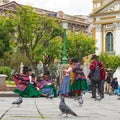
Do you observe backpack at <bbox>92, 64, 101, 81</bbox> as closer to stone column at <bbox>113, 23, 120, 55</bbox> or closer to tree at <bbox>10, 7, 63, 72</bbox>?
tree at <bbox>10, 7, 63, 72</bbox>

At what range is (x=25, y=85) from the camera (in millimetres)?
17703

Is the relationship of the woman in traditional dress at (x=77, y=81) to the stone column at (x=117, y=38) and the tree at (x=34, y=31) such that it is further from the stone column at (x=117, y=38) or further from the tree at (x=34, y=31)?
the stone column at (x=117, y=38)

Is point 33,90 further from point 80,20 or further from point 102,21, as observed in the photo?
point 80,20

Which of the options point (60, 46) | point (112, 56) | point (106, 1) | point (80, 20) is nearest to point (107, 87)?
point (60, 46)

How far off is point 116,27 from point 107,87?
27.9m

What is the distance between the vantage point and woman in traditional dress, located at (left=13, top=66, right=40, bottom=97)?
55.3ft

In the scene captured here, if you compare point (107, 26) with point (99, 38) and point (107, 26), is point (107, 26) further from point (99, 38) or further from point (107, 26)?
point (99, 38)

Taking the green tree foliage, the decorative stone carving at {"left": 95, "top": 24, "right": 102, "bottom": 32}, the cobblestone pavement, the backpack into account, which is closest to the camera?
the cobblestone pavement

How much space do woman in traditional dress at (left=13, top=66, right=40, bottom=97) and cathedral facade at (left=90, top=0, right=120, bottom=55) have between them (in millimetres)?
39182

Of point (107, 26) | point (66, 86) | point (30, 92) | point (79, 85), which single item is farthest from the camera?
point (107, 26)

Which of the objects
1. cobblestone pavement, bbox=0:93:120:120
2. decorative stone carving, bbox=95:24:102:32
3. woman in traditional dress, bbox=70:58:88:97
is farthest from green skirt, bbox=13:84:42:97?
decorative stone carving, bbox=95:24:102:32

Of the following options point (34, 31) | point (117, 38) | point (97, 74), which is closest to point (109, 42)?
point (117, 38)

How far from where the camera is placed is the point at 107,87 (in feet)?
98.5

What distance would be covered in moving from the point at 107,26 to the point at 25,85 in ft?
138
